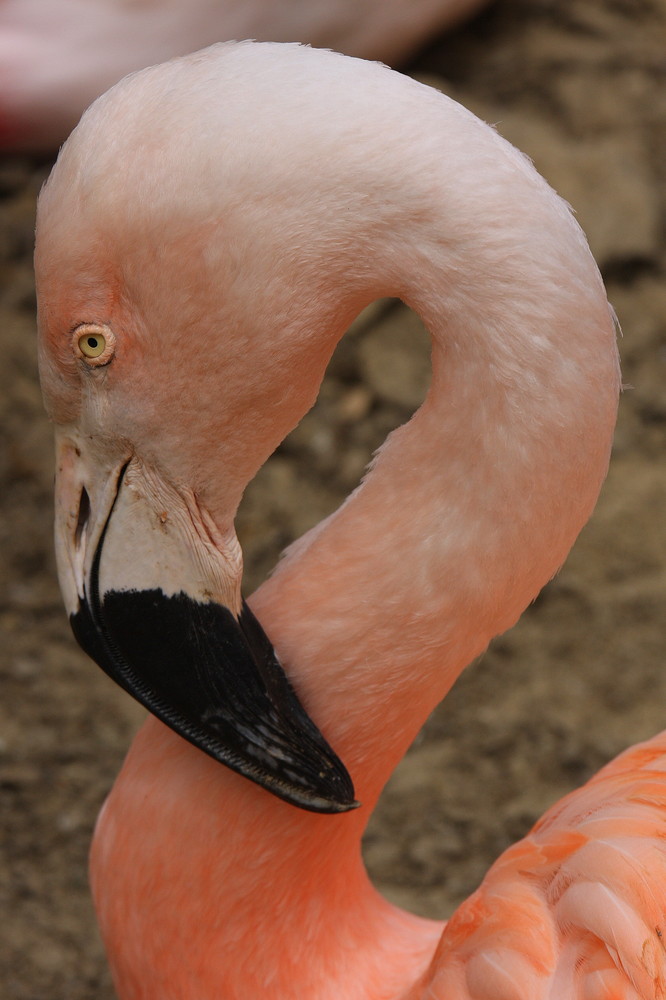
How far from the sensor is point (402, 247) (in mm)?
1313

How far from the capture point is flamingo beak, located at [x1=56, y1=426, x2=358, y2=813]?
1461 millimetres

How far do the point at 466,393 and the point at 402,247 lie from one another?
0.19m

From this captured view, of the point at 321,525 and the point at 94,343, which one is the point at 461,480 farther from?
the point at 94,343

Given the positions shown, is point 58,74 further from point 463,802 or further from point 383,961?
point 383,961

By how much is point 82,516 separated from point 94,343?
0.24 m

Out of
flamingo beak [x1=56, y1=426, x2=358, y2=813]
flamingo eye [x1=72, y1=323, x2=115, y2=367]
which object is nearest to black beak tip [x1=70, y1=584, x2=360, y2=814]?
flamingo beak [x1=56, y1=426, x2=358, y2=813]

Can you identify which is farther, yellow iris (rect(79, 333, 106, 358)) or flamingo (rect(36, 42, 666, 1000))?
yellow iris (rect(79, 333, 106, 358))

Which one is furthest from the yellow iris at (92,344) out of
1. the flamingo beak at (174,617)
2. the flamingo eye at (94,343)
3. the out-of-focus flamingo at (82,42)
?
the out-of-focus flamingo at (82,42)

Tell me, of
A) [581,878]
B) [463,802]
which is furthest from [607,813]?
[463,802]

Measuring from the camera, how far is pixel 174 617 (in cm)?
146

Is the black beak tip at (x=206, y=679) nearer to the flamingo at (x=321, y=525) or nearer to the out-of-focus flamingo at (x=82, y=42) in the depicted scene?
the flamingo at (x=321, y=525)

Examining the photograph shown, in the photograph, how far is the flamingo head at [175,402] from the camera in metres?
1.30

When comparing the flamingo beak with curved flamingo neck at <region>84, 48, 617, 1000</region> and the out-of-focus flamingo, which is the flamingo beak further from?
the out-of-focus flamingo

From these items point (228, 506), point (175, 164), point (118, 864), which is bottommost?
point (118, 864)
